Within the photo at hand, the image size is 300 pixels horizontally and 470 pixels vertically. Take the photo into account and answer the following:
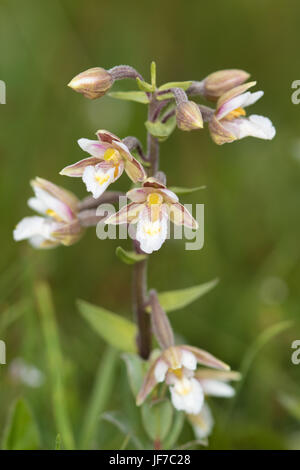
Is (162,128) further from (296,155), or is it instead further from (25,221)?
(296,155)

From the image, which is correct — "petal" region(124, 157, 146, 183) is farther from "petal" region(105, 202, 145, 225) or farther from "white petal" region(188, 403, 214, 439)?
"white petal" region(188, 403, 214, 439)

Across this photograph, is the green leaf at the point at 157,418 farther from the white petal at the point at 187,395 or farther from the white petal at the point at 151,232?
the white petal at the point at 151,232

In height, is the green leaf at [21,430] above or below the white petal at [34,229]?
below

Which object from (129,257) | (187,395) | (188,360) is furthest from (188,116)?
(187,395)

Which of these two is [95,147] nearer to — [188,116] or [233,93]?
[188,116]

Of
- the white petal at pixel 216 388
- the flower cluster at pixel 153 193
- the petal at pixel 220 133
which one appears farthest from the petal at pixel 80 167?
the white petal at pixel 216 388

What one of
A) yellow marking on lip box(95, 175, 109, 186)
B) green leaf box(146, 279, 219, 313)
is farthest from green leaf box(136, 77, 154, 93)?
green leaf box(146, 279, 219, 313)

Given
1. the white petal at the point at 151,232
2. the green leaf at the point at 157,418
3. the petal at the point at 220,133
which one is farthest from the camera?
the green leaf at the point at 157,418
